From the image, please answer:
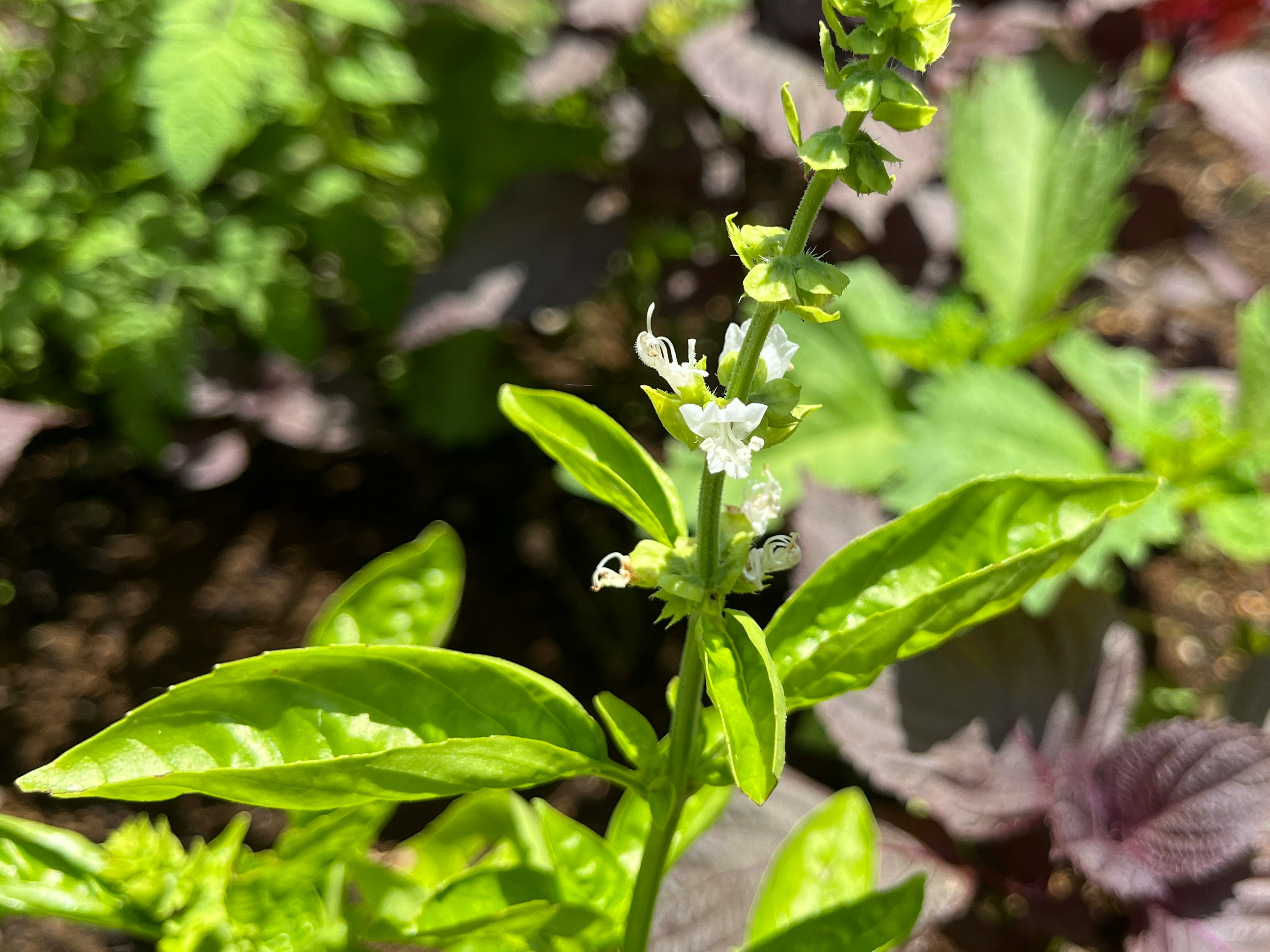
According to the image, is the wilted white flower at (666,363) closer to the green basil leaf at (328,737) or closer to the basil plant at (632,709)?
the basil plant at (632,709)

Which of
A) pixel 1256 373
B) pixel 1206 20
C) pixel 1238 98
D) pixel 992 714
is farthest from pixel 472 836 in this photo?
pixel 1206 20

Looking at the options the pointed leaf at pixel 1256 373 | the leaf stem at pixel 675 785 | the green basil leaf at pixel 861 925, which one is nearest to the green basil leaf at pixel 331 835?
the leaf stem at pixel 675 785

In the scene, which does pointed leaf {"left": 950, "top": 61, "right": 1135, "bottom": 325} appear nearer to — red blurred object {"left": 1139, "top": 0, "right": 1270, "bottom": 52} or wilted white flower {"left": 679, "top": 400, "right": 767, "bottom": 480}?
red blurred object {"left": 1139, "top": 0, "right": 1270, "bottom": 52}

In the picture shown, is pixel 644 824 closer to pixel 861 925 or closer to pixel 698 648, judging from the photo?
pixel 861 925

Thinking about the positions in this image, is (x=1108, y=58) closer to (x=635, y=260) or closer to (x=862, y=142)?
(x=635, y=260)

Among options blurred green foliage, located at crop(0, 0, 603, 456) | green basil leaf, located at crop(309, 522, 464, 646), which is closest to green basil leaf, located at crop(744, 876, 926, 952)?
green basil leaf, located at crop(309, 522, 464, 646)

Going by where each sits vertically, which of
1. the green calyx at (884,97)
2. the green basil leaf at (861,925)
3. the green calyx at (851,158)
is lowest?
the green basil leaf at (861,925)

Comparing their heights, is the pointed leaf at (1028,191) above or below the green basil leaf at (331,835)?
above
